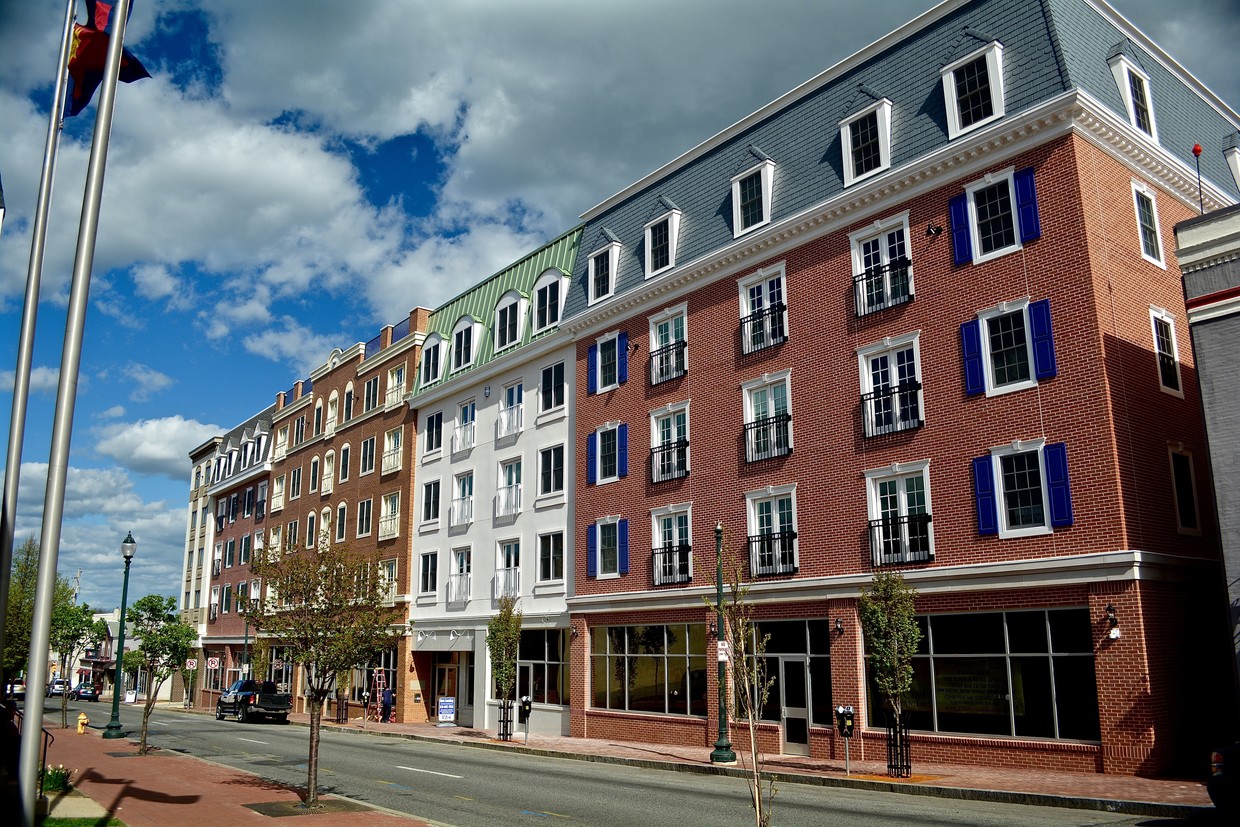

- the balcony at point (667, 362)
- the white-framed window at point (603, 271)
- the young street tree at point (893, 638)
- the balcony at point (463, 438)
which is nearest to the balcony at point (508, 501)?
the balcony at point (463, 438)

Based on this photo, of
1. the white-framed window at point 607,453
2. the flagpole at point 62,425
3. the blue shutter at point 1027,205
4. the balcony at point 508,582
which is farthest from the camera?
the balcony at point 508,582

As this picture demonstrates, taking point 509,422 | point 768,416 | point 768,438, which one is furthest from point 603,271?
point 768,438

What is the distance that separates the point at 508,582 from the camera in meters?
37.2

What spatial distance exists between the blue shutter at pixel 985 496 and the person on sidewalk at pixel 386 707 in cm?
2973

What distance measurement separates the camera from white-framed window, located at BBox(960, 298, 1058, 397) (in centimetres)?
2123

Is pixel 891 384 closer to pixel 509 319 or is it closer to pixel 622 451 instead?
pixel 622 451

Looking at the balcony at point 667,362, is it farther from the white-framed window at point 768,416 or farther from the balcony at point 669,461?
the white-framed window at point 768,416

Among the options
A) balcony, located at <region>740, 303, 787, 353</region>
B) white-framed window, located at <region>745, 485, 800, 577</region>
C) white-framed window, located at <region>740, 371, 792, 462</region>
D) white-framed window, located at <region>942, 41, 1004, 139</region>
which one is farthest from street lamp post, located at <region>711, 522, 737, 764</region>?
white-framed window, located at <region>942, 41, 1004, 139</region>

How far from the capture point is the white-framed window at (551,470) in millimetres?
35781

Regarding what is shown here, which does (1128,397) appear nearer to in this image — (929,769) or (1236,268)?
(1236,268)

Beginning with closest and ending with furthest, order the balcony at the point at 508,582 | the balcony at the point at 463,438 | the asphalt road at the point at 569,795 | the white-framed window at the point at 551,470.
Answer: the asphalt road at the point at 569,795 < the white-framed window at the point at 551,470 < the balcony at the point at 508,582 < the balcony at the point at 463,438

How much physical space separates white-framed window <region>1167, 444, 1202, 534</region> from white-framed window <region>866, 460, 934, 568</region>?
5.04 meters

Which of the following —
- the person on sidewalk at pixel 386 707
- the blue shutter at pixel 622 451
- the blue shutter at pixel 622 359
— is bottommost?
the person on sidewalk at pixel 386 707

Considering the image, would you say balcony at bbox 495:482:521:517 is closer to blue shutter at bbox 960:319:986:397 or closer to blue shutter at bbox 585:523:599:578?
blue shutter at bbox 585:523:599:578
